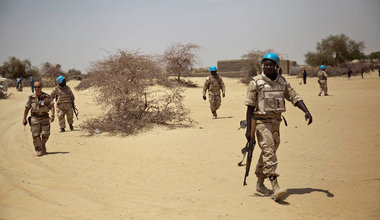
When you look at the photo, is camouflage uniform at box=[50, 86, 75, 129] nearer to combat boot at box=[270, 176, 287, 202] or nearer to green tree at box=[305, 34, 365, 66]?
combat boot at box=[270, 176, 287, 202]

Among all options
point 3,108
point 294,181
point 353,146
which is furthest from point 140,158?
point 3,108

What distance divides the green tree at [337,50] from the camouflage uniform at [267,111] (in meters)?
44.3

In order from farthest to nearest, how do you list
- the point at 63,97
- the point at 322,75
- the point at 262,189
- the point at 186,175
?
1. the point at 322,75
2. the point at 63,97
3. the point at 186,175
4. the point at 262,189

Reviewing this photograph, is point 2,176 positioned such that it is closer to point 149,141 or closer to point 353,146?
point 149,141

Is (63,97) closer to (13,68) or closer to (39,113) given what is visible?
(39,113)

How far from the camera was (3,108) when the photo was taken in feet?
67.9

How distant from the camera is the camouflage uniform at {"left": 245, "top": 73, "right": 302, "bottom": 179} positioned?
4.98m

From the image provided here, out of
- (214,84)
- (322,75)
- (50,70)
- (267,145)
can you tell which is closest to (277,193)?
(267,145)

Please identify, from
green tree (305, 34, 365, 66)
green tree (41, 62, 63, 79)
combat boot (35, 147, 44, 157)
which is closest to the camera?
combat boot (35, 147, 44, 157)

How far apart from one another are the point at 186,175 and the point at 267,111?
7.70ft

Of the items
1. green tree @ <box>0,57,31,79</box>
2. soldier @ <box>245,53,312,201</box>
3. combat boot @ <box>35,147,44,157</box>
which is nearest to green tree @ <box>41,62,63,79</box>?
green tree @ <box>0,57,31,79</box>

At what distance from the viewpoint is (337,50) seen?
4703 cm

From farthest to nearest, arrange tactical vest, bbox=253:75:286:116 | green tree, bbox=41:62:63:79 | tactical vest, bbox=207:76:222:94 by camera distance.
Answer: green tree, bbox=41:62:63:79 → tactical vest, bbox=207:76:222:94 → tactical vest, bbox=253:75:286:116

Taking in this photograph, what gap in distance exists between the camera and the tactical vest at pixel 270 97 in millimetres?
5035
